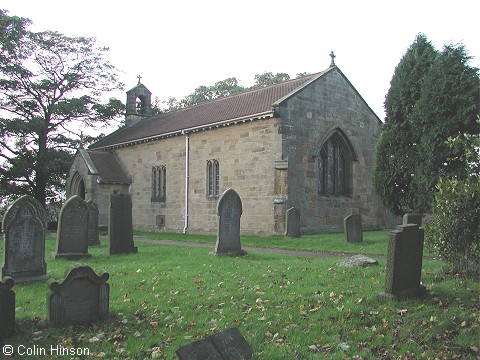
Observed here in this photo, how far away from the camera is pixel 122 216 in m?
12.6

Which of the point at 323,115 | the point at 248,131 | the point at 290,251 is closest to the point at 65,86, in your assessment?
the point at 248,131

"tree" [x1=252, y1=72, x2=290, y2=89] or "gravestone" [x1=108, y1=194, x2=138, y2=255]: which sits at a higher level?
"tree" [x1=252, y1=72, x2=290, y2=89]

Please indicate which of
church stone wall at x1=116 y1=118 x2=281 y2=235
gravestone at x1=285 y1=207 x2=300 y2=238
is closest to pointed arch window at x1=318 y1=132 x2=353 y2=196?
church stone wall at x1=116 y1=118 x2=281 y2=235

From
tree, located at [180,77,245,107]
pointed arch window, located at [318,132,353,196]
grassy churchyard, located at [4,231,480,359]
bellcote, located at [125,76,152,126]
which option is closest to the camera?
grassy churchyard, located at [4,231,480,359]

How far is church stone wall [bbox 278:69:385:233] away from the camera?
19609 millimetres

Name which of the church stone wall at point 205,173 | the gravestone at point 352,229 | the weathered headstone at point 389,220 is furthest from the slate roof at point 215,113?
the weathered headstone at point 389,220

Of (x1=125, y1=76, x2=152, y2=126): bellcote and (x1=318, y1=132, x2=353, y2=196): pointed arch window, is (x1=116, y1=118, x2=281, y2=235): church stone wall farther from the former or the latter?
(x1=125, y1=76, x2=152, y2=126): bellcote

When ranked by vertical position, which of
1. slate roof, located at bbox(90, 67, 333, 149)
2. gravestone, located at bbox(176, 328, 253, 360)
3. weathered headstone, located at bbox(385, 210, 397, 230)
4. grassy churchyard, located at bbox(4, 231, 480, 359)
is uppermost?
slate roof, located at bbox(90, 67, 333, 149)

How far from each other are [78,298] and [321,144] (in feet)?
54.9

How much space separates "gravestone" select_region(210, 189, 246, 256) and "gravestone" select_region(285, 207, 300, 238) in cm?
571

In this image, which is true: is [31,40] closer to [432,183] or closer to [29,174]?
[29,174]

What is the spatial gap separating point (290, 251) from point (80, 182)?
19.9 metres

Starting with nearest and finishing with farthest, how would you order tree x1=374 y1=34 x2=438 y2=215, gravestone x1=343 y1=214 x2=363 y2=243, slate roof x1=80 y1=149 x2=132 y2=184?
gravestone x1=343 y1=214 x2=363 y2=243 < tree x1=374 y1=34 x2=438 y2=215 < slate roof x1=80 y1=149 x2=132 y2=184

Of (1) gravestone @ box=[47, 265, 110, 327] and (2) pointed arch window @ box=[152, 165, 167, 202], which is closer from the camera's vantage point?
(1) gravestone @ box=[47, 265, 110, 327]
